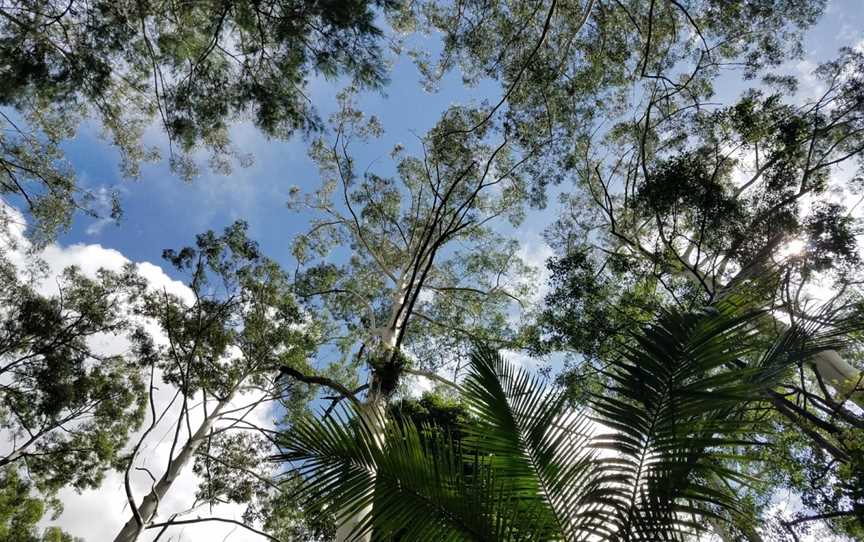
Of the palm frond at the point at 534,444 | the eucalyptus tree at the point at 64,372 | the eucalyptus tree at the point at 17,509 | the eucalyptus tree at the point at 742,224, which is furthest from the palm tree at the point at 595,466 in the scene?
the eucalyptus tree at the point at 17,509

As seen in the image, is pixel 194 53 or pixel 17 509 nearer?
pixel 194 53

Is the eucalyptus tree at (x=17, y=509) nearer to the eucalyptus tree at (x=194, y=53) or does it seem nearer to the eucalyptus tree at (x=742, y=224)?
the eucalyptus tree at (x=194, y=53)

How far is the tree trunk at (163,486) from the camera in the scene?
235 inches

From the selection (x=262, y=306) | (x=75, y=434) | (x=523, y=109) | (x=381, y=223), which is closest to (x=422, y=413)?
(x=262, y=306)

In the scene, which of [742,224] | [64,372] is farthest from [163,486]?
[742,224]

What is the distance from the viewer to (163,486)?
6945 millimetres

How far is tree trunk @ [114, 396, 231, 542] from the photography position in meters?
5.96

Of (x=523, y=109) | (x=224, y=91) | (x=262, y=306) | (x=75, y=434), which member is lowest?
(x=75, y=434)

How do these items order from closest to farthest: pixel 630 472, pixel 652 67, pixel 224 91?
pixel 630 472
pixel 224 91
pixel 652 67

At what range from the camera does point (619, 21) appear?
8.53m

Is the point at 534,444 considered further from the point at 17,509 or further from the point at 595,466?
the point at 17,509

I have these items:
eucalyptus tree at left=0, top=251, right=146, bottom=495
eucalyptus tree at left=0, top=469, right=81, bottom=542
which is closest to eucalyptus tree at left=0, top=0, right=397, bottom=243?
eucalyptus tree at left=0, top=251, right=146, bottom=495

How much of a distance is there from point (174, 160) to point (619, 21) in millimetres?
8883

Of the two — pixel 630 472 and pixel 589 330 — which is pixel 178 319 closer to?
pixel 589 330
